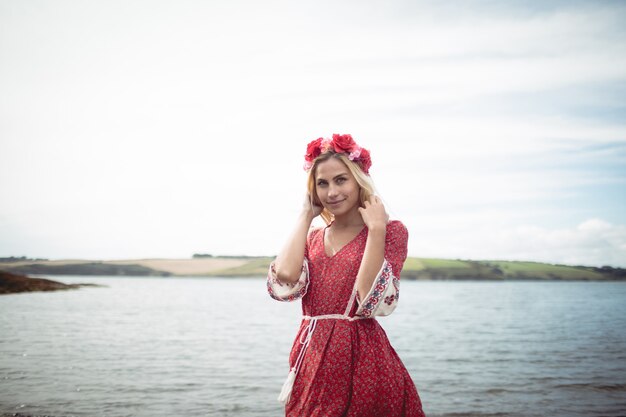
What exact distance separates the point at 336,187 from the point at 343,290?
0.51 m

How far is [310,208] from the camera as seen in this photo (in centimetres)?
277

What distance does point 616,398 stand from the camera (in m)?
9.35

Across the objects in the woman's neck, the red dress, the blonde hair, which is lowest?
the red dress

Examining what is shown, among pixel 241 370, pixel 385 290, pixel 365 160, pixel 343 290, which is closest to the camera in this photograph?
pixel 385 290

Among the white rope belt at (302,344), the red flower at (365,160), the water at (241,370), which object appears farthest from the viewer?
the water at (241,370)

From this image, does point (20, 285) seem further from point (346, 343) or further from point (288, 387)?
point (346, 343)

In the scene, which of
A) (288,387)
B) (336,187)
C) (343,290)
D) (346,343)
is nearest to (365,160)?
(336,187)

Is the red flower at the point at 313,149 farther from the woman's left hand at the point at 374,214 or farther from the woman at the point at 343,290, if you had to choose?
the woman's left hand at the point at 374,214

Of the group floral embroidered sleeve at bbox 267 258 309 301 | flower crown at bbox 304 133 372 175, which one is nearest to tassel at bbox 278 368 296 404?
floral embroidered sleeve at bbox 267 258 309 301

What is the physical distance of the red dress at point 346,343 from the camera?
240 centimetres

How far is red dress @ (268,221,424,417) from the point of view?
7.88 feet

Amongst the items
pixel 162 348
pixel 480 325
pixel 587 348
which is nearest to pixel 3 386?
pixel 162 348

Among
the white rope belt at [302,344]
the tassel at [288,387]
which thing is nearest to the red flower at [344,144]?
the white rope belt at [302,344]

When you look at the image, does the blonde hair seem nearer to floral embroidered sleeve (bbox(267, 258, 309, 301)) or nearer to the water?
floral embroidered sleeve (bbox(267, 258, 309, 301))
